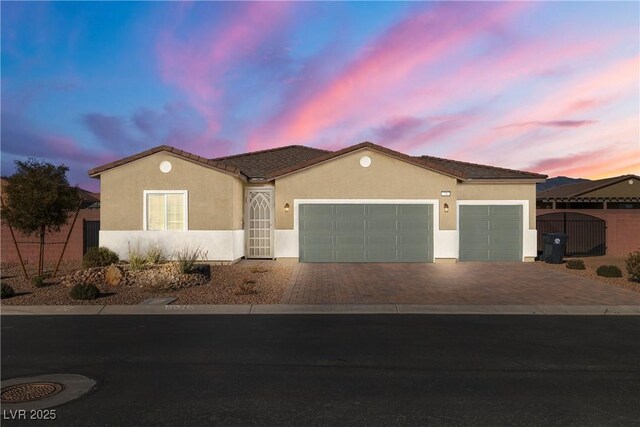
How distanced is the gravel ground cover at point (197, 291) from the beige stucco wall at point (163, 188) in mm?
2649

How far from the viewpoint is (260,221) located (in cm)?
2119

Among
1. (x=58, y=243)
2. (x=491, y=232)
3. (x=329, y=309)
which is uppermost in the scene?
(x=491, y=232)

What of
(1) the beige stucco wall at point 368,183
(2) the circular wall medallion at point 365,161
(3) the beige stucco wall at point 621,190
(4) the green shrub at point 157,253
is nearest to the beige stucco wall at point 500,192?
(1) the beige stucco wall at point 368,183

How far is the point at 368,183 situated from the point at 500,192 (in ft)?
18.6

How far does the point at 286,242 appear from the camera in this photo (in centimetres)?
2009

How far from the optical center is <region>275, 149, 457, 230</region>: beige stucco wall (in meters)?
20.0

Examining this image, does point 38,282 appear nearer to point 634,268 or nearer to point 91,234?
point 91,234

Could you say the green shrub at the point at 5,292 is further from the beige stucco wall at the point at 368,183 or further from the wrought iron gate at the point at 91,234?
the beige stucco wall at the point at 368,183

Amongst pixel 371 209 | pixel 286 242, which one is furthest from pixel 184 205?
pixel 371 209

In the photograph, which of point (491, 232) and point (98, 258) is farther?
point (491, 232)
